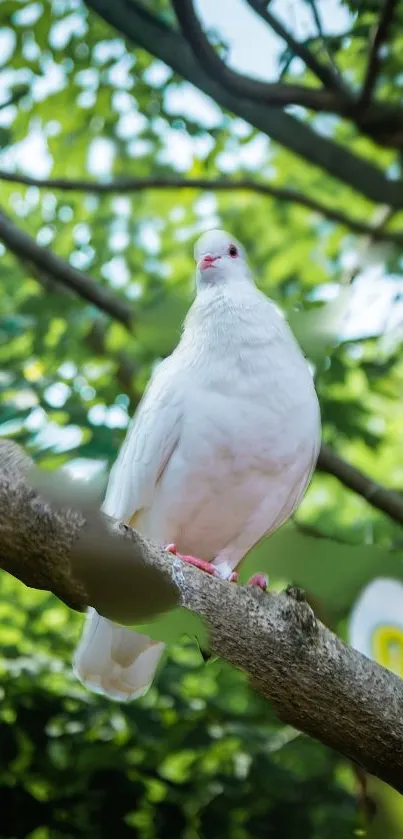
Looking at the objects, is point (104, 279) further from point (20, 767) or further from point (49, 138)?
point (20, 767)

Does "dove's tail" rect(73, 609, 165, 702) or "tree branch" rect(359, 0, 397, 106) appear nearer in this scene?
"dove's tail" rect(73, 609, 165, 702)

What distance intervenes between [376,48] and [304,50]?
293 millimetres

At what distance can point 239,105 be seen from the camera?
3.74m

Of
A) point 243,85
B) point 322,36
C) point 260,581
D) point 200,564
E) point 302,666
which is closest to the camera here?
point 302,666

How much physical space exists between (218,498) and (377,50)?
210 cm

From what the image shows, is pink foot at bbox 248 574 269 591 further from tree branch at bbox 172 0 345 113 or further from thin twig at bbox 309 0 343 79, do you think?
thin twig at bbox 309 0 343 79

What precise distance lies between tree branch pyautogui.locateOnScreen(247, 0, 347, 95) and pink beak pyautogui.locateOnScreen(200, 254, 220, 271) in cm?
134

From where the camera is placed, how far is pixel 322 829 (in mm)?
3305

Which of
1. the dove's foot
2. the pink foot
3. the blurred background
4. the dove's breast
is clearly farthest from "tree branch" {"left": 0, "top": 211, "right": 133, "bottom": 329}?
the pink foot

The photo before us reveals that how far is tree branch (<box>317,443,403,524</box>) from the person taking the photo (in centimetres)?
377

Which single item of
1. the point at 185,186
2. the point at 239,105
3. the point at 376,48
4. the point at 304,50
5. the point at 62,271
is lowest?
the point at 62,271

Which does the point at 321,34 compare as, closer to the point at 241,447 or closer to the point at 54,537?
the point at 241,447

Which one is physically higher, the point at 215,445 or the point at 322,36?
the point at 322,36

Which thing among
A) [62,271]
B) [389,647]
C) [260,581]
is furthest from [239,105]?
[389,647]
